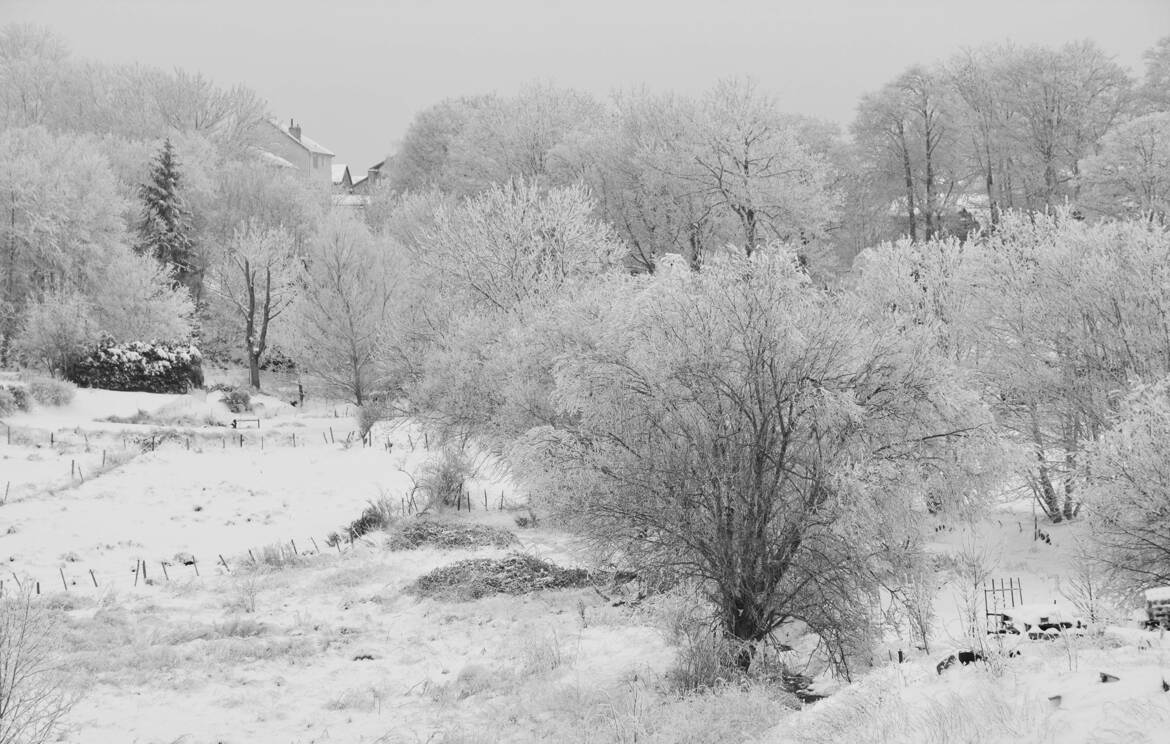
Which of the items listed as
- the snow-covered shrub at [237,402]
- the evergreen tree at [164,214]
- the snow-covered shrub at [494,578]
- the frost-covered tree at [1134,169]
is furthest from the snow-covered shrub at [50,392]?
the frost-covered tree at [1134,169]

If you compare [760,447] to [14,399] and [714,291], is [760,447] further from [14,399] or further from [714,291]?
[14,399]

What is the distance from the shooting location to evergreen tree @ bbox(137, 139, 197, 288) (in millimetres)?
44219

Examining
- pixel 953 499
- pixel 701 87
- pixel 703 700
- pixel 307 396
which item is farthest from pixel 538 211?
pixel 703 700

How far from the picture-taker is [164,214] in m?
45.0

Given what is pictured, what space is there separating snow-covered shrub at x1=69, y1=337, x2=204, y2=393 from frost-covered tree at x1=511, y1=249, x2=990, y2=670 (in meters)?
26.7

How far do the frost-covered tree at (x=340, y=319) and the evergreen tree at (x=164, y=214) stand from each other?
9.93 metres

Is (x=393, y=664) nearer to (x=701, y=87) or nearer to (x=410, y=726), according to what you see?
(x=410, y=726)

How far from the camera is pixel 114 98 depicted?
54969mm

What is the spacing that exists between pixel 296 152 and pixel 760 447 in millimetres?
76700

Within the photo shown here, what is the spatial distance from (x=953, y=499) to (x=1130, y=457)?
13.6ft

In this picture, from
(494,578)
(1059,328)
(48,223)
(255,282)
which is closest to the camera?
(494,578)

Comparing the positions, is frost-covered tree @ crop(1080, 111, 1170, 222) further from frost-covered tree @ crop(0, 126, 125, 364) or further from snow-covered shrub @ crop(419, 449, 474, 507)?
frost-covered tree @ crop(0, 126, 125, 364)

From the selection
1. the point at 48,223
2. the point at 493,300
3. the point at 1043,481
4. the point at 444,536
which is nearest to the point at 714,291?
the point at 444,536

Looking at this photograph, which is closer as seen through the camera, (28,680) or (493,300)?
(28,680)
